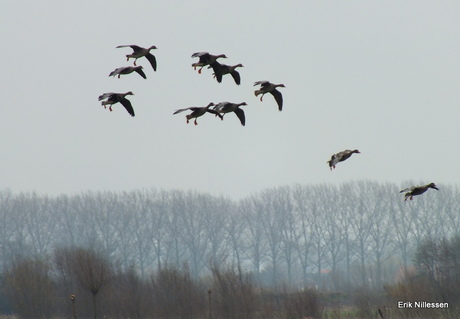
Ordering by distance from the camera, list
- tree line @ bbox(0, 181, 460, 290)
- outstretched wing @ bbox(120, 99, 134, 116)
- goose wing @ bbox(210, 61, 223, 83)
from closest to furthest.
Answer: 1. goose wing @ bbox(210, 61, 223, 83)
2. outstretched wing @ bbox(120, 99, 134, 116)
3. tree line @ bbox(0, 181, 460, 290)

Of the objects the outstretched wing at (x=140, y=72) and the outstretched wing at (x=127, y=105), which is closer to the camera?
the outstretched wing at (x=140, y=72)

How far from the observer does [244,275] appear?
36.5 metres

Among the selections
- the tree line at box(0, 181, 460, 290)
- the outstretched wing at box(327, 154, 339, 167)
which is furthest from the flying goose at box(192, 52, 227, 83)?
the tree line at box(0, 181, 460, 290)

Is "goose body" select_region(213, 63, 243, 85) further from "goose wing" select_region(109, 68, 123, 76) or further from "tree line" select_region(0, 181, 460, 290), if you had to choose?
"tree line" select_region(0, 181, 460, 290)

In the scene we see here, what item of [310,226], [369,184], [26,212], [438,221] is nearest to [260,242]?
[310,226]

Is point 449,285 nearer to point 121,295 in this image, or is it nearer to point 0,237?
point 121,295

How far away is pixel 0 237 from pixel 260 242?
90.0 feet

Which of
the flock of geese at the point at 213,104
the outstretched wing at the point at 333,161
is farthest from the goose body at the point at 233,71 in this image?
the outstretched wing at the point at 333,161

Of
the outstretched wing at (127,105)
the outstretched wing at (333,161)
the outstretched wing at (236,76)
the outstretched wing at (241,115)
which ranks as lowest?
the outstretched wing at (333,161)

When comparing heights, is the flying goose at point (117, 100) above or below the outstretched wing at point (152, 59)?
below

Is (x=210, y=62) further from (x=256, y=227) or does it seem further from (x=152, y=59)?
(x=256, y=227)

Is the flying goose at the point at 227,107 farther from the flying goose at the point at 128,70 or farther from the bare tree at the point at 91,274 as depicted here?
the bare tree at the point at 91,274

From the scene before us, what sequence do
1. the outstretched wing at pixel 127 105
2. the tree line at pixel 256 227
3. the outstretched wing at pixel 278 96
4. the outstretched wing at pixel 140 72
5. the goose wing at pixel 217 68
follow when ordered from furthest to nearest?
the tree line at pixel 256 227, the outstretched wing at pixel 278 96, the outstretched wing at pixel 127 105, the goose wing at pixel 217 68, the outstretched wing at pixel 140 72

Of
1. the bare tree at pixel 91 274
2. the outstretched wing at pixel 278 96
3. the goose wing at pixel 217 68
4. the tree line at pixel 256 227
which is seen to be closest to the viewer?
the goose wing at pixel 217 68
